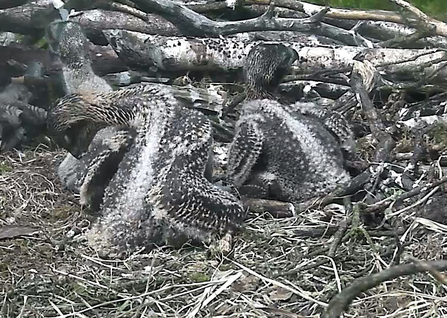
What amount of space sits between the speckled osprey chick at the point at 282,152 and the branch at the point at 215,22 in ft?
2.77

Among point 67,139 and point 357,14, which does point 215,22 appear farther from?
point 67,139

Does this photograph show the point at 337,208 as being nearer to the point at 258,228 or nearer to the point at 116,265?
the point at 258,228

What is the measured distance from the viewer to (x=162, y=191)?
245cm

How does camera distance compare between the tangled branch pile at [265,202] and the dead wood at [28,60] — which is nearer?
the tangled branch pile at [265,202]

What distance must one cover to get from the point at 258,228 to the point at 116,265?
544 mm

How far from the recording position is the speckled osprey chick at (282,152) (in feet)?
9.25

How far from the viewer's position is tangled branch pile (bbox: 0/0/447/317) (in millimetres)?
2098

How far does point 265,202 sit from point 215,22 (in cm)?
142

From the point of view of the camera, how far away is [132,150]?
263cm

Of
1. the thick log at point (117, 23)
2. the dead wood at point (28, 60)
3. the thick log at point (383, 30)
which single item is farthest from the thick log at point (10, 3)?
the thick log at point (383, 30)

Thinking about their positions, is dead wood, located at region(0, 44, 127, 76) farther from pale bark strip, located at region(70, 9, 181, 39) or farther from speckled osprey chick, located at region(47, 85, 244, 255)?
speckled osprey chick, located at region(47, 85, 244, 255)

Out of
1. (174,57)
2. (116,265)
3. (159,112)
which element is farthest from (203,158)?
(174,57)

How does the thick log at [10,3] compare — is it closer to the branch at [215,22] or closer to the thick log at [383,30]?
the branch at [215,22]

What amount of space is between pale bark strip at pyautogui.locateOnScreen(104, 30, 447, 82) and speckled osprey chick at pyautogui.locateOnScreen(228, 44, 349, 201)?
2.41ft
